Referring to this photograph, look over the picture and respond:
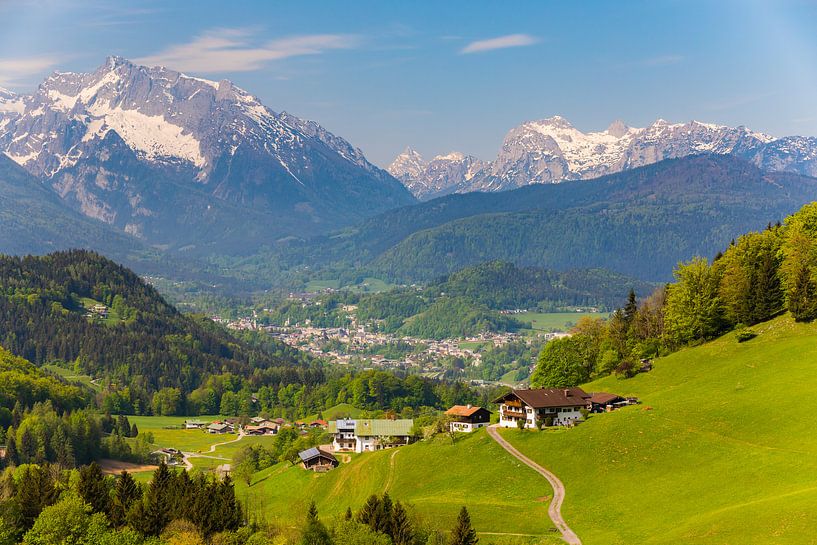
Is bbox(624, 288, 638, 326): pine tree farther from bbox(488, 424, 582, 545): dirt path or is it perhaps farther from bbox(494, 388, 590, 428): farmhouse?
bbox(488, 424, 582, 545): dirt path

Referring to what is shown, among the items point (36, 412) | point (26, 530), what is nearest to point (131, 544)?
point (26, 530)

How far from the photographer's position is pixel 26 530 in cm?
9094

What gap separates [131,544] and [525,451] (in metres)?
46.2

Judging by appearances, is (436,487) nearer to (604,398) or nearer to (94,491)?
(604,398)

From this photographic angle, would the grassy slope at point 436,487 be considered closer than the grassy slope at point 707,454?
No

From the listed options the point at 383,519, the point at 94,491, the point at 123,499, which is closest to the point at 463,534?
the point at 383,519

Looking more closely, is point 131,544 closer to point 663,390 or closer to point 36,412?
point 663,390

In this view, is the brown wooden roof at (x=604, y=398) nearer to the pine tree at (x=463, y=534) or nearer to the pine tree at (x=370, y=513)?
the pine tree at (x=370, y=513)

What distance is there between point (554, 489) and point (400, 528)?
2023 centimetres

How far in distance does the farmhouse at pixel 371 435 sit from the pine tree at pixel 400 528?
52.1 m

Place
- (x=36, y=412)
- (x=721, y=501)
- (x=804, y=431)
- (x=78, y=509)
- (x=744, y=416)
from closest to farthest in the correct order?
(x=721, y=501), (x=78, y=509), (x=804, y=431), (x=744, y=416), (x=36, y=412)

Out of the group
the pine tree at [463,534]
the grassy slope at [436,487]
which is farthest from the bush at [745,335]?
the pine tree at [463,534]

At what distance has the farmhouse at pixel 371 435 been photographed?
458 ft

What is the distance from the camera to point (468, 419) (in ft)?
445
